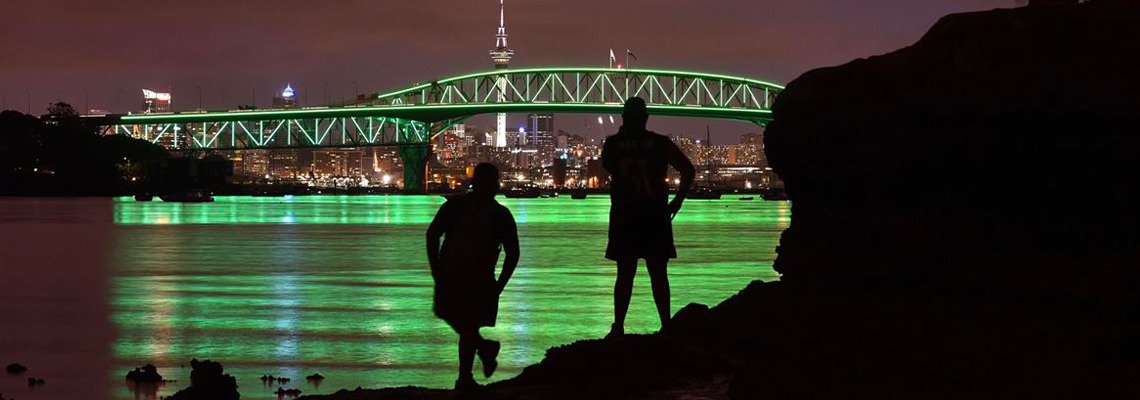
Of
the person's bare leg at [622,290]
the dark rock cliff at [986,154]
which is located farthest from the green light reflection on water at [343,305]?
the dark rock cliff at [986,154]

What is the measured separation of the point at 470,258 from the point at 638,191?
1811 mm

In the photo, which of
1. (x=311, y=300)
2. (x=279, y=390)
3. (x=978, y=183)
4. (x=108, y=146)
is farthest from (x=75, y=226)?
(x=108, y=146)

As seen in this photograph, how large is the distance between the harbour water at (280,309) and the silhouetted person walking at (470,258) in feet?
6.22

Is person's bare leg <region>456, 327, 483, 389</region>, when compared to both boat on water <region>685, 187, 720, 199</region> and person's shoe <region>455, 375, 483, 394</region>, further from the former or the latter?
boat on water <region>685, 187, 720, 199</region>

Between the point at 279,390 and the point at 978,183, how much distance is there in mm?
4924

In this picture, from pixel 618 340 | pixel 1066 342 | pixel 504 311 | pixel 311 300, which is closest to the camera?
pixel 1066 342

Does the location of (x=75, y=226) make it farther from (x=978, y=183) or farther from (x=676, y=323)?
(x=978, y=183)

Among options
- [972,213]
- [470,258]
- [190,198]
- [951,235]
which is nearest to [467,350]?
[470,258]

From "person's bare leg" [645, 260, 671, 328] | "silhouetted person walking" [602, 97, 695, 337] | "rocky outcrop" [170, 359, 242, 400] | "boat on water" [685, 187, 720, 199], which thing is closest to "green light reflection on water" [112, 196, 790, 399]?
"rocky outcrop" [170, 359, 242, 400]

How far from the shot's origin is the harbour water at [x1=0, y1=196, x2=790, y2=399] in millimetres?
12188

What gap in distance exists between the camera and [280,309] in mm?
18047

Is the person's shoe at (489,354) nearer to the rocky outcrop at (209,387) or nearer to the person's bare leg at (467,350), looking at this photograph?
the person's bare leg at (467,350)

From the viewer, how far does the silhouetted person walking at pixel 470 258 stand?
9070mm

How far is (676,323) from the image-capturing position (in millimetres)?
11594
